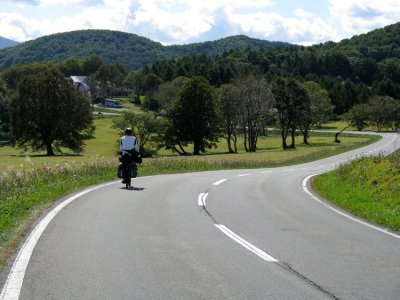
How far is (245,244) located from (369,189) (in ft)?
32.1

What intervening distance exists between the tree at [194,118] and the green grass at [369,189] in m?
50.3

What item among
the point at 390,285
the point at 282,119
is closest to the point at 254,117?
the point at 282,119

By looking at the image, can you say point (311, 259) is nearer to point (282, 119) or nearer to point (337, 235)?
point (337, 235)

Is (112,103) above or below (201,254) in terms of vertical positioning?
above

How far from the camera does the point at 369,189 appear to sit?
17.9 meters

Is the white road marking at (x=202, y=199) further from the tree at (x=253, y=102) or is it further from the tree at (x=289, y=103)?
the tree at (x=289, y=103)

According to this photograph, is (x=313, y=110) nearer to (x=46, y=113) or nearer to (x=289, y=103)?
(x=289, y=103)

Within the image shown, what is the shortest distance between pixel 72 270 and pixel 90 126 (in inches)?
2609

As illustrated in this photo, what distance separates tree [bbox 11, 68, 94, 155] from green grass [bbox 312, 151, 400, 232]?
48174mm

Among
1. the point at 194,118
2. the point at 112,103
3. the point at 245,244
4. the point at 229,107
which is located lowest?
the point at 245,244

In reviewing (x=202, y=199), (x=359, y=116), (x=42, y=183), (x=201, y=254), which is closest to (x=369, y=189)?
(x=202, y=199)

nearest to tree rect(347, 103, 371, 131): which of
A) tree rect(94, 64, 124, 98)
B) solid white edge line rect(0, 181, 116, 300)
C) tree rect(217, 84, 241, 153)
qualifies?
tree rect(217, 84, 241, 153)

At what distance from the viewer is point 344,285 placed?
268 inches

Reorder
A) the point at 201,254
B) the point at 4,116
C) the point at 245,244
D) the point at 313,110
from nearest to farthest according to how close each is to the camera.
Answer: the point at 201,254 < the point at 245,244 < the point at 313,110 < the point at 4,116
